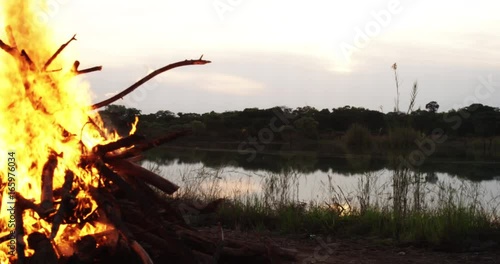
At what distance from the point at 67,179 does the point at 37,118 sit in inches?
20.1

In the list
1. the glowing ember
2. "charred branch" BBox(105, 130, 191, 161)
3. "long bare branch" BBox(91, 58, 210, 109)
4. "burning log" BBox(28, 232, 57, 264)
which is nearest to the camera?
"burning log" BBox(28, 232, 57, 264)

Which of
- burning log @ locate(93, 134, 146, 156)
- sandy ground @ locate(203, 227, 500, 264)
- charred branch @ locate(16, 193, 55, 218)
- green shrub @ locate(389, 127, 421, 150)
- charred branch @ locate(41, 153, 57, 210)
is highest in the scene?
green shrub @ locate(389, 127, 421, 150)

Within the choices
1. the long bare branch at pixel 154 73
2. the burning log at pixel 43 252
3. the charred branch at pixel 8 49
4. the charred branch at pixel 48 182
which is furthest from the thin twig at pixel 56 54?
the burning log at pixel 43 252

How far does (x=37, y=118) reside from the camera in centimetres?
346

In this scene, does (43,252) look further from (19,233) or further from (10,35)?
(10,35)

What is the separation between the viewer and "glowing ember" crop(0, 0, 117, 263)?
10.8 feet

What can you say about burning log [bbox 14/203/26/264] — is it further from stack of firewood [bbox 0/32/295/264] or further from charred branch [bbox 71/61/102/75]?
charred branch [bbox 71/61/102/75]

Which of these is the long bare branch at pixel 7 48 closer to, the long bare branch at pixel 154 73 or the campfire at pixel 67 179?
the campfire at pixel 67 179

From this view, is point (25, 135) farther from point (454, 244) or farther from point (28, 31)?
point (454, 244)

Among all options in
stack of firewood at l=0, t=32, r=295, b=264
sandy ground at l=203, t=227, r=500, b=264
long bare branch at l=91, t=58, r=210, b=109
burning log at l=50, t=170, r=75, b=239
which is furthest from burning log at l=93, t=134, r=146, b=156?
sandy ground at l=203, t=227, r=500, b=264

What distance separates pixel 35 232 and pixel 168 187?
3.29 ft

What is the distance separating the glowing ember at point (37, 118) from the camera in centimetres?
330

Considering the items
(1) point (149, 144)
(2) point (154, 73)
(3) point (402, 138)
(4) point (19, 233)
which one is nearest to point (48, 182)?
(4) point (19, 233)

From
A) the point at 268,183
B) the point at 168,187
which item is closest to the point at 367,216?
the point at 268,183
